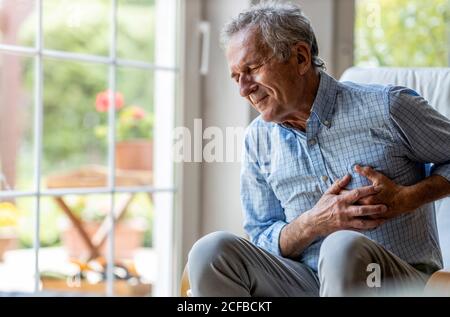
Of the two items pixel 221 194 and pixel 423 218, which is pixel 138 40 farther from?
pixel 423 218

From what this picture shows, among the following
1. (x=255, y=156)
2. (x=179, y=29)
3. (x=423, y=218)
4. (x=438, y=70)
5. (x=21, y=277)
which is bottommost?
(x=21, y=277)

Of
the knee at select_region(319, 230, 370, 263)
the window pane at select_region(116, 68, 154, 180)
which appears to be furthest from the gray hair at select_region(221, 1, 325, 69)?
the window pane at select_region(116, 68, 154, 180)

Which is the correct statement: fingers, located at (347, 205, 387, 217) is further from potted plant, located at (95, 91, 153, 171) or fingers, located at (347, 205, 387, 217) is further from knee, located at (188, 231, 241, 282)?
potted plant, located at (95, 91, 153, 171)

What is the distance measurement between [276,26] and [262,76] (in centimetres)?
12

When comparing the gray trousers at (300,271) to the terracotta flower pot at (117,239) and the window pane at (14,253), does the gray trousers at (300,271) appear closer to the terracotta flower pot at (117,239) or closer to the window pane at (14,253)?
the window pane at (14,253)

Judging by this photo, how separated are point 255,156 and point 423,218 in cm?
42

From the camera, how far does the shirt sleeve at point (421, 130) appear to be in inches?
61.7

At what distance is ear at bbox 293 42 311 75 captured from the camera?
1.65 meters

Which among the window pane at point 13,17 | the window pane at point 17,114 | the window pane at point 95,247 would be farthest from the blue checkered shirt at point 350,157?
the window pane at point 17,114

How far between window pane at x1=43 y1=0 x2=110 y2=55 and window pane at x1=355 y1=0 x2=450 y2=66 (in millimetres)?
2450

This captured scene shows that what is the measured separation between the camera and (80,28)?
504 centimetres

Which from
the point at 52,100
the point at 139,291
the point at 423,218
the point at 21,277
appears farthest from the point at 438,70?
the point at 52,100

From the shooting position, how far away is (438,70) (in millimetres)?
1952

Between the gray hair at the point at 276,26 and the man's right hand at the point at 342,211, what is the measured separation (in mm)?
328
